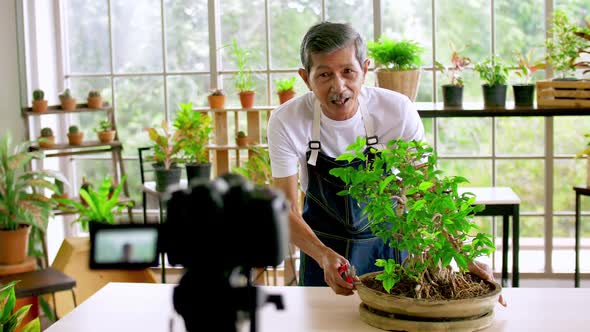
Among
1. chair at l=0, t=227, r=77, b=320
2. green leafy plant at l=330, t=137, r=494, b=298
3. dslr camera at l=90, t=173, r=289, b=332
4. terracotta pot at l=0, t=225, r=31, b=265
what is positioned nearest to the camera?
dslr camera at l=90, t=173, r=289, b=332

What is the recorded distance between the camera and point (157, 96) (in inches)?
223

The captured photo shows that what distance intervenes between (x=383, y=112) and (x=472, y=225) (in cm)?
93

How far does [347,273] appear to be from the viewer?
6.84 feet

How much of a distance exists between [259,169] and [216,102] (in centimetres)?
54

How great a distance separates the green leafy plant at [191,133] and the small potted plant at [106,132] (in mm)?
559

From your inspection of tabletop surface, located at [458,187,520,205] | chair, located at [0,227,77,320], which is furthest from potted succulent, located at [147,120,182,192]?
tabletop surface, located at [458,187,520,205]

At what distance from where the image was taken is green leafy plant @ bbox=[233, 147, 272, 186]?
5035 millimetres

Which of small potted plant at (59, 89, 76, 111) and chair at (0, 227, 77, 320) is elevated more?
small potted plant at (59, 89, 76, 111)

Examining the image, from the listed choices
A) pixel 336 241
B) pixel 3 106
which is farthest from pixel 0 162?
pixel 336 241

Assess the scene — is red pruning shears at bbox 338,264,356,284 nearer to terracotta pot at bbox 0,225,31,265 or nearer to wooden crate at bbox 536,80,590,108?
wooden crate at bbox 536,80,590,108

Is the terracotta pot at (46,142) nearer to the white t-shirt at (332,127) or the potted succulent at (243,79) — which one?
the potted succulent at (243,79)

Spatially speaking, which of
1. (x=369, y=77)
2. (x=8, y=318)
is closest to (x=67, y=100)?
(x=369, y=77)

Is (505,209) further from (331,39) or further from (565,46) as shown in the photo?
(331,39)

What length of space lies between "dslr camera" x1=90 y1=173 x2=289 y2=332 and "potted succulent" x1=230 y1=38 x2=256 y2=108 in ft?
14.0
